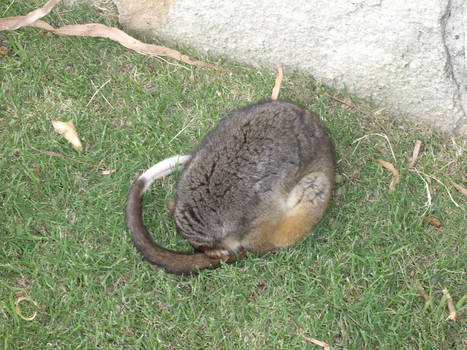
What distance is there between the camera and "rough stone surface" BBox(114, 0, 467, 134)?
14.4ft

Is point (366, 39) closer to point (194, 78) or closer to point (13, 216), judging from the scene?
point (194, 78)

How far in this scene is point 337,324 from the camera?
3842mm

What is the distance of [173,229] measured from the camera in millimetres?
4242

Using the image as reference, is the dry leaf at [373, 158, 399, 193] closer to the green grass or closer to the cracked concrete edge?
the green grass

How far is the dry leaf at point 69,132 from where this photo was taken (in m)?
4.63

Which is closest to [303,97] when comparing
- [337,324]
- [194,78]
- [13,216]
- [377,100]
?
[377,100]

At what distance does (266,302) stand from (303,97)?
191 cm

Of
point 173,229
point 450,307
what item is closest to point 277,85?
point 173,229

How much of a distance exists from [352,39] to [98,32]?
2286 millimetres

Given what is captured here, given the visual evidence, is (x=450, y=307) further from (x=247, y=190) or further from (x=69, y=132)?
(x=69, y=132)

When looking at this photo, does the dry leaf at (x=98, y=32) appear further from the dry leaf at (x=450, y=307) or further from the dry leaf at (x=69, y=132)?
the dry leaf at (x=450, y=307)

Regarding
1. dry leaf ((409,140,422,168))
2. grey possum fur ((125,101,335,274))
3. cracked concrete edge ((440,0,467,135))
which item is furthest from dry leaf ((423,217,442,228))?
cracked concrete edge ((440,0,467,135))

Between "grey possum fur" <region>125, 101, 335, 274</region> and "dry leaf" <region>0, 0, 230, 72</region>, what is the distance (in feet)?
4.15

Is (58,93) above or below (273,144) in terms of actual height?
below
